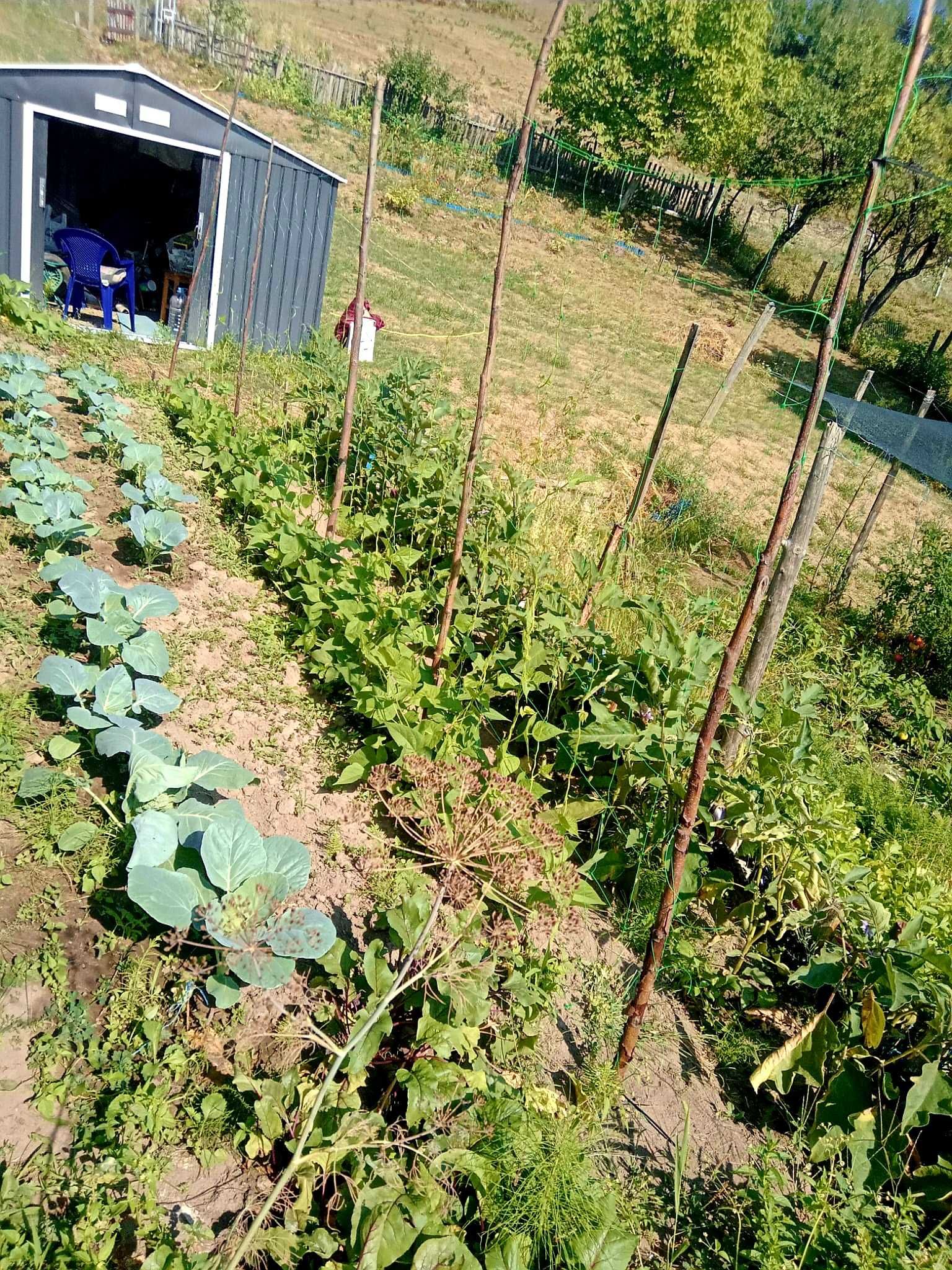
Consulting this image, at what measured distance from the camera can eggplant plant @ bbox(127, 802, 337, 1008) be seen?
2.34 m

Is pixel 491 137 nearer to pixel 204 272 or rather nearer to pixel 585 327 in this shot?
pixel 585 327

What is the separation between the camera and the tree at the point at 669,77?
77.4 ft

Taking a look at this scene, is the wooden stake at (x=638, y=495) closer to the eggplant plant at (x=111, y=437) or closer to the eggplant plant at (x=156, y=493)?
the eggplant plant at (x=156, y=493)

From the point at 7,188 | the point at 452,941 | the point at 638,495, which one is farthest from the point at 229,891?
the point at 7,188

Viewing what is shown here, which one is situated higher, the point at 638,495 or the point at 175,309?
the point at 638,495

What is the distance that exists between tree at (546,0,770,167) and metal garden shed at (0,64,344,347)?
18.0m

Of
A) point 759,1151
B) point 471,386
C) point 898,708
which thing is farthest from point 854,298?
point 759,1151

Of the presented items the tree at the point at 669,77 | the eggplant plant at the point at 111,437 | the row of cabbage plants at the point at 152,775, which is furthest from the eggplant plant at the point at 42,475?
the tree at the point at 669,77

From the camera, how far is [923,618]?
252 inches

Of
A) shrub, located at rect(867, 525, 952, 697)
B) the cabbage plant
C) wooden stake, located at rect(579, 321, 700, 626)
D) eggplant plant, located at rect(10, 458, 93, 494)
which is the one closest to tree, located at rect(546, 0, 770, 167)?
shrub, located at rect(867, 525, 952, 697)

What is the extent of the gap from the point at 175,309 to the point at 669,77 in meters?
21.4


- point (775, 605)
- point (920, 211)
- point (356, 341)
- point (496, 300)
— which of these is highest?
point (920, 211)

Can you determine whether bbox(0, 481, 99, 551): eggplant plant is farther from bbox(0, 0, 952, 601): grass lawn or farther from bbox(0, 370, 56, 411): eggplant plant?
bbox(0, 0, 952, 601): grass lawn

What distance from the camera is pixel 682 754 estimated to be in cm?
330
